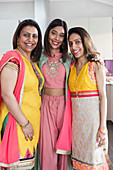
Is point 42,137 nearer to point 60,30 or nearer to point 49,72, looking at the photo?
point 49,72

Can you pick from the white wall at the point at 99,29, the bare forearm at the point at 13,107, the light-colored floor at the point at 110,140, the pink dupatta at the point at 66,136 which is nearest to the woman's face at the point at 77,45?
the pink dupatta at the point at 66,136

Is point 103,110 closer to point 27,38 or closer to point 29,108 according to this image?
point 29,108

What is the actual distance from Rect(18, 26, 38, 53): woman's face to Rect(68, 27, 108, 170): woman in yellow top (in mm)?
325

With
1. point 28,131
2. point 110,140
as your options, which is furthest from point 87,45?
point 110,140

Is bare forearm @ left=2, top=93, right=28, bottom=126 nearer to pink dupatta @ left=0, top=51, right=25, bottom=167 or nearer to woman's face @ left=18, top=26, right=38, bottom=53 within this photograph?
pink dupatta @ left=0, top=51, right=25, bottom=167

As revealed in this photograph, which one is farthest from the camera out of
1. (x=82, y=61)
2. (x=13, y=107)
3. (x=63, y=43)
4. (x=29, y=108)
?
(x=63, y=43)

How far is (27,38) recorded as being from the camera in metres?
1.46

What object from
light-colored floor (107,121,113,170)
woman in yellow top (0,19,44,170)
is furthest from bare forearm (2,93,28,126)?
light-colored floor (107,121,113,170)

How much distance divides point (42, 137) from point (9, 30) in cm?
248

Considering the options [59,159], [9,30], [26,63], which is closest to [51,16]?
[9,30]

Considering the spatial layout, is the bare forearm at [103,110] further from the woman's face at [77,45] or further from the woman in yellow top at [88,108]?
the woman's face at [77,45]

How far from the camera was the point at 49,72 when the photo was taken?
5.29 feet

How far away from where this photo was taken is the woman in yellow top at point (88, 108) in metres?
1.43

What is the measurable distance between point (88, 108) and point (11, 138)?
642mm
